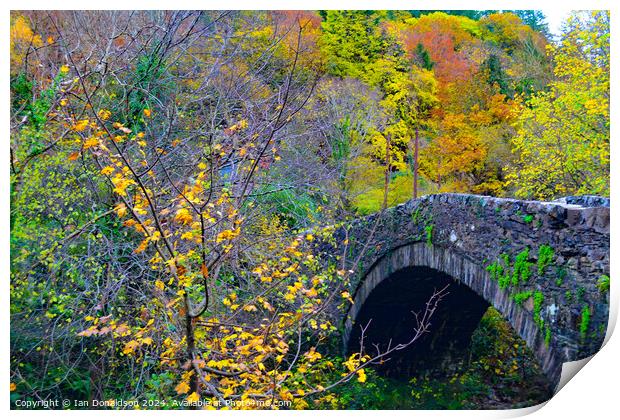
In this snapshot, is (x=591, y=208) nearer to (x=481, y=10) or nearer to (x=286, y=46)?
(x=481, y=10)

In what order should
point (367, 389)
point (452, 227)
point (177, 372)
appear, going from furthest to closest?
point (367, 389), point (452, 227), point (177, 372)

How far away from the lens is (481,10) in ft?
16.1

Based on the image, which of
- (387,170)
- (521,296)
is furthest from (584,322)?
(387,170)

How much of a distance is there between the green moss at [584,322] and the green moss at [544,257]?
1.54 ft

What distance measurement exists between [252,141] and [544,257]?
8.44 ft

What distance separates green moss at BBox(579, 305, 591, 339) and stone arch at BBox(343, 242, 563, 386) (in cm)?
27

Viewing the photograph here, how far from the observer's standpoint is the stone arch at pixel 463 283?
455cm

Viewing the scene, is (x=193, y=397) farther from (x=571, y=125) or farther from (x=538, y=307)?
(x=571, y=125)

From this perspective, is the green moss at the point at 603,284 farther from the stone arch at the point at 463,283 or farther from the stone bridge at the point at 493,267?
the stone arch at the point at 463,283

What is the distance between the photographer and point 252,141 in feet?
17.6

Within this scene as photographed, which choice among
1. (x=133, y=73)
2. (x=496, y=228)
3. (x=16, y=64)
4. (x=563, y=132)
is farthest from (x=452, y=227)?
(x=16, y=64)

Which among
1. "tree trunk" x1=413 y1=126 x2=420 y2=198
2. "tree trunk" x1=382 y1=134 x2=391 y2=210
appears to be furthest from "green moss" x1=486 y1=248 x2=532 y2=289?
"tree trunk" x1=382 y1=134 x2=391 y2=210

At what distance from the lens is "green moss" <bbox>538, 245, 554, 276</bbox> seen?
4.52m

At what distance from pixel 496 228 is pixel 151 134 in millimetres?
3176
